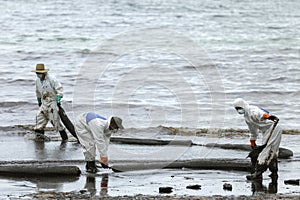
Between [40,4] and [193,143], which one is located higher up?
[40,4]

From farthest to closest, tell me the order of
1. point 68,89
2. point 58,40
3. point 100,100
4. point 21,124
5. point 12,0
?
1. point 12,0
2. point 58,40
3. point 68,89
4. point 100,100
5. point 21,124

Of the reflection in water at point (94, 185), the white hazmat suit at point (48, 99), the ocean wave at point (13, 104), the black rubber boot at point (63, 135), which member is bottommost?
the reflection in water at point (94, 185)

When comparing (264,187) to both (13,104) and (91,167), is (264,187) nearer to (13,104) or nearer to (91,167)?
(91,167)

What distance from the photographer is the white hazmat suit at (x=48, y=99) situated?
16.4 meters

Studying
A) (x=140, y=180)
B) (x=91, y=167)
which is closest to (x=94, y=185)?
(x=140, y=180)

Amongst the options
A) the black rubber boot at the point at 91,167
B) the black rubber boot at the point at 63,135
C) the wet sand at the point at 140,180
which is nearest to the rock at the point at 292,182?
the wet sand at the point at 140,180

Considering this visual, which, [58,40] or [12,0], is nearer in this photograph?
[58,40]

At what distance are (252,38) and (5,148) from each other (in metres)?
35.8

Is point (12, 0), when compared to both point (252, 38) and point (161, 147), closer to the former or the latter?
point (252, 38)

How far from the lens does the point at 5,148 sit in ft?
52.0

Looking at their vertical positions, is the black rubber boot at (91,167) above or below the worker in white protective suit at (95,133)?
below

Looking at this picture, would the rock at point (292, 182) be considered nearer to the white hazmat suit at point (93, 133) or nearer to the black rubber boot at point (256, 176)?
the black rubber boot at point (256, 176)

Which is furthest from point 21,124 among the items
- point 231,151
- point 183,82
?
point 183,82

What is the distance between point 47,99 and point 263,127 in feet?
19.1
